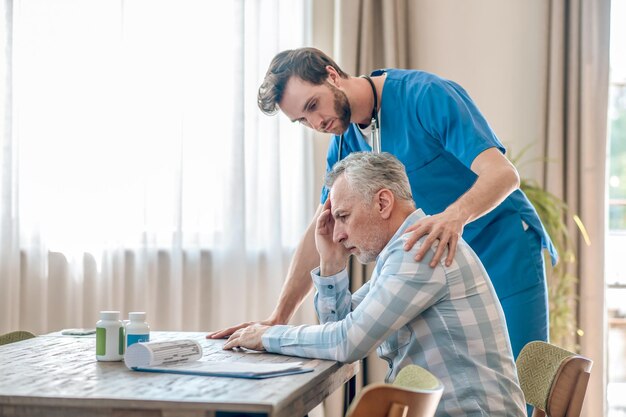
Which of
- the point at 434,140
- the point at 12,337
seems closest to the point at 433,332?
the point at 434,140

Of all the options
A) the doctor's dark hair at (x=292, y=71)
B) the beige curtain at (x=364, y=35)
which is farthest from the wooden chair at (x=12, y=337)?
the beige curtain at (x=364, y=35)

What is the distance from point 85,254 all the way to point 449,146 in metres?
2.33

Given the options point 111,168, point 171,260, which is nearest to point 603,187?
point 171,260

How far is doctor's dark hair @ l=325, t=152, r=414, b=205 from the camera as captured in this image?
1860 millimetres

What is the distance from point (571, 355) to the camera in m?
1.65

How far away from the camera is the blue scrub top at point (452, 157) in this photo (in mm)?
2041

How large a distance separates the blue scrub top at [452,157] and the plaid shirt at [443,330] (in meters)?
0.40

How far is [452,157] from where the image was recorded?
218cm

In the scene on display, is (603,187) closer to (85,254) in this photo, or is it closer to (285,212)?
(285,212)

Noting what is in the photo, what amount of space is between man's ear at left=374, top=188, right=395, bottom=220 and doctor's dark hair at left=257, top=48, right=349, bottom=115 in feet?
1.31

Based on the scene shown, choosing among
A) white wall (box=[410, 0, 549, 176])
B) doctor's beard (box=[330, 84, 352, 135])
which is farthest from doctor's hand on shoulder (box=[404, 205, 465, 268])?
white wall (box=[410, 0, 549, 176])

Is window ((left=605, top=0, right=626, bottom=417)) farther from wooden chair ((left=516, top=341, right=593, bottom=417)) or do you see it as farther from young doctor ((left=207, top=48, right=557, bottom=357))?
wooden chair ((left=516, top=341, right=593, bottom=417))

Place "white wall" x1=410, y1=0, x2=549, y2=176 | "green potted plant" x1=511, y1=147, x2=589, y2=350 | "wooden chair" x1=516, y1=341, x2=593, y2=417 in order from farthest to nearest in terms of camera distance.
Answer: "white wall" x1=410, y1=0, x2=549, y2=176, "green potted plant" x1=511, y1=147, x2=589, y2=350, "wooden chair" x1=516, y1=341, x2=593, y2=417

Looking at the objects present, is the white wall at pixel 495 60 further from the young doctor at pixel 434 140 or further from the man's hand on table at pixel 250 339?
the man's hand on table at pixel 250 339
